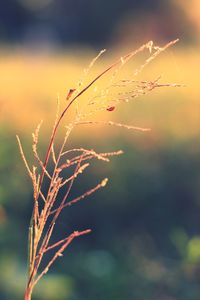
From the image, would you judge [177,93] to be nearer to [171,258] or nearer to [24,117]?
[24,117]

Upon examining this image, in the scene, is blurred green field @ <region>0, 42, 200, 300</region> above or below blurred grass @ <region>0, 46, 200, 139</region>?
below

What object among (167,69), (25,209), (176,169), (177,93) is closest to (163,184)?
(176,169)

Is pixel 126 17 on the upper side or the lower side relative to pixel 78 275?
upper

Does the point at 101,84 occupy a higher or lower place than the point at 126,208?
higher

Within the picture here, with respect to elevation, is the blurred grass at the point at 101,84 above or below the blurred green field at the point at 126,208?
above

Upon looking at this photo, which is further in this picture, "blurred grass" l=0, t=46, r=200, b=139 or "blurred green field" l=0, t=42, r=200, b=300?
"blurred grass" l=0, t=46, r=200, b=139

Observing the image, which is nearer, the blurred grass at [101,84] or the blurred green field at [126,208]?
the blurred green field at [126,208]

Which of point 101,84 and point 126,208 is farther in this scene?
point 101,84

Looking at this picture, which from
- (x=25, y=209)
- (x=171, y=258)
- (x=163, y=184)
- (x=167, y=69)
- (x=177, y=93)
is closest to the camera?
(x=171, y=258)
